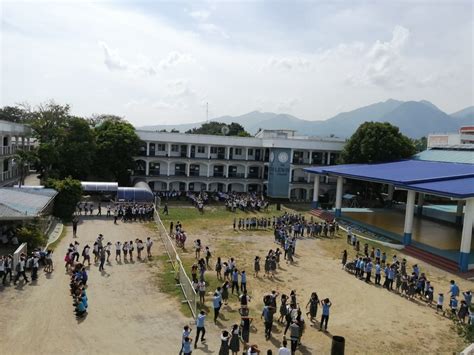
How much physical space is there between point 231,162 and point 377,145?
53.8 feet

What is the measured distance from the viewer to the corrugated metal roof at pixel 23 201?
21672mm

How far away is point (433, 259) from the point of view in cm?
2600

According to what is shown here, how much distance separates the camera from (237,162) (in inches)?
1951

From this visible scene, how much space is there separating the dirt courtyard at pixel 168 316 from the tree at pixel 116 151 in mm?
21130

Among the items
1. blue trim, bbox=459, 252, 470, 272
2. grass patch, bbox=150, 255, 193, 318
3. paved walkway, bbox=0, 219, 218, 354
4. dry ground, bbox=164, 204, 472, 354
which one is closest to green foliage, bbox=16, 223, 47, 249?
paved walkway, bbox=0, 219, 218, 354

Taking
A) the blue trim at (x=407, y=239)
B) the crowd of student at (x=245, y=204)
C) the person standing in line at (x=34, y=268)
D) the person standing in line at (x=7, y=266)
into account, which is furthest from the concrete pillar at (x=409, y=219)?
the person standing in line at (x=7, y=266)

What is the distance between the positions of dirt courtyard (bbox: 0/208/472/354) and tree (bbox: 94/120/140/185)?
21130 mm

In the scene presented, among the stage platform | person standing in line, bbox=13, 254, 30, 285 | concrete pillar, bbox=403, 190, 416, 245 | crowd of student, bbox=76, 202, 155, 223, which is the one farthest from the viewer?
crowd of student, bbox=76, 202, 155, 223

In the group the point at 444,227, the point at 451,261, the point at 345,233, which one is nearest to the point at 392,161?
the point at 444,227

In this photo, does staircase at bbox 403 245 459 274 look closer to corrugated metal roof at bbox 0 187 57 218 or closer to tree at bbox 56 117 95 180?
corrugated metal roof at bbox 0 187 57 218

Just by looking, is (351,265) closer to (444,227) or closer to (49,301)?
(49,301)

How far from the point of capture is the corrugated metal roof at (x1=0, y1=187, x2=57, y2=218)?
71.1 ft

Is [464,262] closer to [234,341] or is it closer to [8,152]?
[234,341]

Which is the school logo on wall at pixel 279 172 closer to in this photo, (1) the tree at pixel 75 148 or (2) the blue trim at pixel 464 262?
(1) the tree at pixel 75 148
